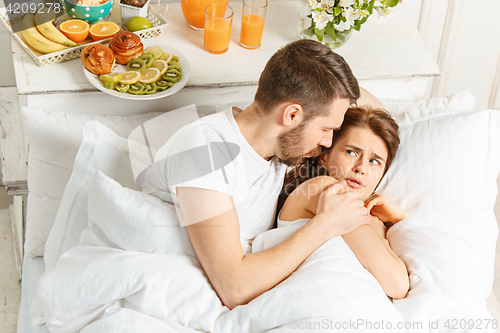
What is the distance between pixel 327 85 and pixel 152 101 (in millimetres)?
660

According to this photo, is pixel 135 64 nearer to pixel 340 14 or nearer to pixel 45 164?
pixel 45 164

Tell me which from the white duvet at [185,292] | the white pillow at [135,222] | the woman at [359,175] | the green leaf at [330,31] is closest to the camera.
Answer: the white duvet at [185,292]

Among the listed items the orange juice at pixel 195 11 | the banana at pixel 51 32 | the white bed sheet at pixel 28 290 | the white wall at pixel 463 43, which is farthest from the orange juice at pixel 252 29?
the white bed sheet at pixel 28 290

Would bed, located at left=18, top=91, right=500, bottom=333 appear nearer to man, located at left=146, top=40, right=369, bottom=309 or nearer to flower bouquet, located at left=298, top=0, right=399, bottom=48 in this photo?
man, located at left=146, top=40, right=369, bottom=309

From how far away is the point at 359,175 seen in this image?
136cm

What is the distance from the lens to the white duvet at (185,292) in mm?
1025

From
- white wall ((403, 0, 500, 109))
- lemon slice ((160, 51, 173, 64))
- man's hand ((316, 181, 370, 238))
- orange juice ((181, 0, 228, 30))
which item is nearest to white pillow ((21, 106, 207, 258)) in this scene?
lemon slice ((160, 51, 173, 64))

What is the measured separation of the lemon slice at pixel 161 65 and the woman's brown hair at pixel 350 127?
20.5 inches

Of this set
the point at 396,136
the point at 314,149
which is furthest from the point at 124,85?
the point at 396,136

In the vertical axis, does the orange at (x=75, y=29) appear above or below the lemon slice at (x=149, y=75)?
above

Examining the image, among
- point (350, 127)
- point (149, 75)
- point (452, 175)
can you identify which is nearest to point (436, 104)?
point (452, 175)

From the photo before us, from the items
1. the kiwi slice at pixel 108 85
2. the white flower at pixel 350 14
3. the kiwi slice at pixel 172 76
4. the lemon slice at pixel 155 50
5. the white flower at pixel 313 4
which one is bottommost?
the kiwi slice at pixel 108 85

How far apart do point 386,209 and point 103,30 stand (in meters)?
1.09

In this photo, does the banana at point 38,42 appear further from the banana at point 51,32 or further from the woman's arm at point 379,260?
the woman's arm at point 379,260
